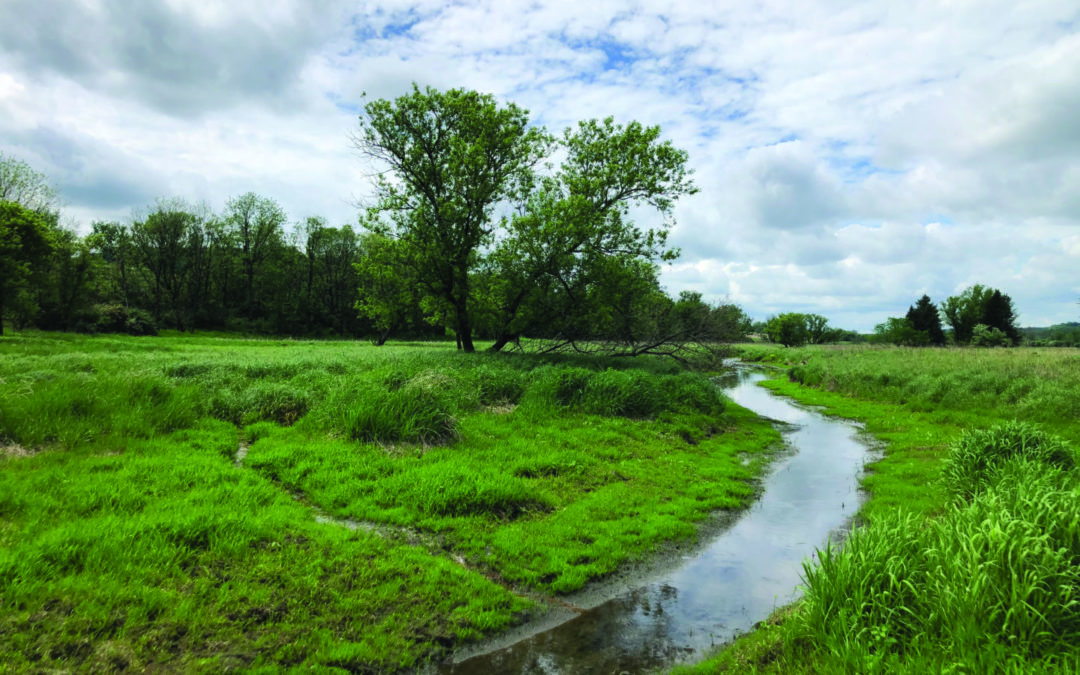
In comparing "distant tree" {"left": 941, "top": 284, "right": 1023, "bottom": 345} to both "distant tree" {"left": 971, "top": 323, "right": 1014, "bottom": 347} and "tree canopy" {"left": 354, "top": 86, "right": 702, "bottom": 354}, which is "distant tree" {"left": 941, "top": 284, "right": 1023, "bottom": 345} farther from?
"tree canopy" {"left": 354, "top": 86, "right": 702, "bottom": 354}

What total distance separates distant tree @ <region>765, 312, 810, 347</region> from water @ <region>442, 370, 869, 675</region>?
9604 cm

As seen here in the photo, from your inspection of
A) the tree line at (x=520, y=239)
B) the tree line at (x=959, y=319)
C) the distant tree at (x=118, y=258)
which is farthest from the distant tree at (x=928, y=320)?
the distant tree at (x=118, y=258)

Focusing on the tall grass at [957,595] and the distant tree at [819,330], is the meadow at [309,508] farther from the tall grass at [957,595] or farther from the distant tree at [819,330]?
the distant tree at [819,330]

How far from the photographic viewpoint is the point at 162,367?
15.2m

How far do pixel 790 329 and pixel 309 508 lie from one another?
349ft

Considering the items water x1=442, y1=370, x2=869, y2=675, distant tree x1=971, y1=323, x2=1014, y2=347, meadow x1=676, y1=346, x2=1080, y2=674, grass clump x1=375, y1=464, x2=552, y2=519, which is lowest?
water x1=442, y1=370, x2=869, y2=675

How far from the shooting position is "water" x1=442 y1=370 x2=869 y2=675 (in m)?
5.12

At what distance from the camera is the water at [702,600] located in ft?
16.8

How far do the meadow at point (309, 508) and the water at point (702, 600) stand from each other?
1.66 ft

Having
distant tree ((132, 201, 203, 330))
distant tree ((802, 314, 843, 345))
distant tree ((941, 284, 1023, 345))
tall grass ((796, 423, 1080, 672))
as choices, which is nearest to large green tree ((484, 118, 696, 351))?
tall grass ((796, 423, 1080, 672))

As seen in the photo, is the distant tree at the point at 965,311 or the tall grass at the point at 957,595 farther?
the distant tree at the point at 965,311

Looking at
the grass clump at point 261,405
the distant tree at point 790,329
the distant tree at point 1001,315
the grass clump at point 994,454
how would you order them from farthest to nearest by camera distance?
the distant tree at point 790,329 < the distant tree at point 1001,315 < the grass clump at point 261,405 < the grass clump at point 994,454

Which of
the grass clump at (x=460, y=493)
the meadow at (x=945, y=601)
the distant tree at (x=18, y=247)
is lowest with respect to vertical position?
the grass clump at (x=460, y=493)

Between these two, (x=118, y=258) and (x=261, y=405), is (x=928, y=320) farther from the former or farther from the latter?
(x=118, y=258)
